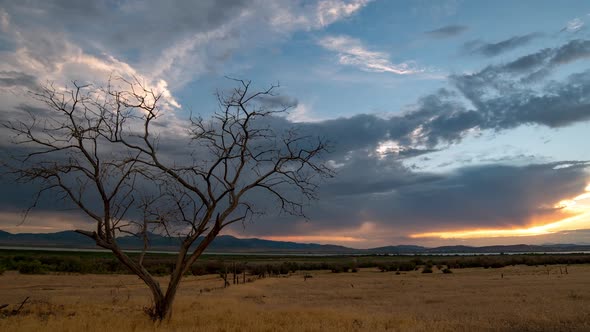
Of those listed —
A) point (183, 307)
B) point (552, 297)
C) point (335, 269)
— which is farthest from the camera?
point (335, 269)

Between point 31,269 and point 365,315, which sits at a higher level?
point 31,269

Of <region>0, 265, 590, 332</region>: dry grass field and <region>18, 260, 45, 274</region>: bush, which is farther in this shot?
<region>18, 260, 45, 274</region>: bush

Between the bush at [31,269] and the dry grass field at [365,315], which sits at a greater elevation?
the bush at [31,269]

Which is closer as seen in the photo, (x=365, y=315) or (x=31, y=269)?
(x=365, y=315)

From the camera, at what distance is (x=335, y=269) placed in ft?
209

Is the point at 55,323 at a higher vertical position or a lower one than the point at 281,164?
lower

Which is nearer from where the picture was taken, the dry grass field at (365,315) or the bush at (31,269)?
the dry grass field at (365,315)

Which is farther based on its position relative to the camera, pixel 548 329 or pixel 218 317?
pixel 218 317

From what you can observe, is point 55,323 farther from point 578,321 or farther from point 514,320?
point 578,321

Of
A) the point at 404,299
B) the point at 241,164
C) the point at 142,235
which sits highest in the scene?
the point at 241,164

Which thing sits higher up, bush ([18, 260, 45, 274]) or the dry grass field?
bush ([18, 260, 45, 274])

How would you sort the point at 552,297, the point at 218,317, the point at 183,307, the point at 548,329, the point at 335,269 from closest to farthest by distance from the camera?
the point at 548,329 → the point at 218,317 → the point at 183,307 → the point at 552,297 → the point at 335,269

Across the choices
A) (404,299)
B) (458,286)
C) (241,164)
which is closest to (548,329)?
(241,164)

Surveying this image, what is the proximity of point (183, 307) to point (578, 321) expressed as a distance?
15.4 m
